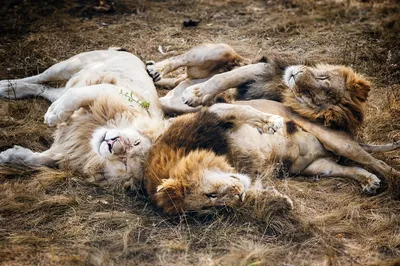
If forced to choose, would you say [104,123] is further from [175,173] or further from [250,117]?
[250,117]

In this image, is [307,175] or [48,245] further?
[307,175]

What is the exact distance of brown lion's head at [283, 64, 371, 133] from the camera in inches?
146

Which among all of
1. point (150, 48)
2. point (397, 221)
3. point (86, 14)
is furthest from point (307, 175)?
point (86, 14)

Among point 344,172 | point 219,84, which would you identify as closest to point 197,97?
point 219,84

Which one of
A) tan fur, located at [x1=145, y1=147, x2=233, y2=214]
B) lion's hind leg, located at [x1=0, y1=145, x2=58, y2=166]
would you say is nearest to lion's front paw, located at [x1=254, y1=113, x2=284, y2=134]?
tan fur, located at [x1=145, y1=147, x2=233, y2=214]

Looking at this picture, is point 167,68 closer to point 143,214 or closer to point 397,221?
point 143,214

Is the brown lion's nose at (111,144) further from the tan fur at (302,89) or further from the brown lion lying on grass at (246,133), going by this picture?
the tan fur at (302,89)

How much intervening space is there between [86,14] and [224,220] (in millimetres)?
4423

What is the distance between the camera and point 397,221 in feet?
10.0

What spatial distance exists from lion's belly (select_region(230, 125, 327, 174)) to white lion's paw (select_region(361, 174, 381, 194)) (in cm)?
39

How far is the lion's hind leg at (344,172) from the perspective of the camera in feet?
11.4

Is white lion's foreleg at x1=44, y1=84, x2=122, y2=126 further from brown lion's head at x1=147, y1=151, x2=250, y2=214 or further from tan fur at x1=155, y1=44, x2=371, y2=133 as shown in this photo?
brown lion's head at x1=147, y1=151, x2=250, y2=214

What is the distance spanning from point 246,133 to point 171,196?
2.50 feet

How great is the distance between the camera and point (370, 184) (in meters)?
3.46
